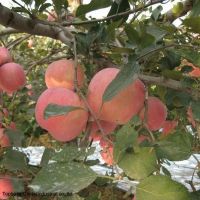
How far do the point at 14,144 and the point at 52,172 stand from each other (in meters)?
0.54

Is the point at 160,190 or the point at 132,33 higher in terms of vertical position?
the point at 132,33

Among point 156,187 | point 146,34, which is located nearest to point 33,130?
point 146,34

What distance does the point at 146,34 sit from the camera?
0.57 m

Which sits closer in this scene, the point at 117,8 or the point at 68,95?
the point at 68,95

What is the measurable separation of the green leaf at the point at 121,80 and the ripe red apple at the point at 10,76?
601 mm

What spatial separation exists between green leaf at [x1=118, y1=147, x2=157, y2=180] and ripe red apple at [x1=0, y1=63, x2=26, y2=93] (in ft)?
2.27

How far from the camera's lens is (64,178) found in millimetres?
448

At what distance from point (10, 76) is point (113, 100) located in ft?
1.81

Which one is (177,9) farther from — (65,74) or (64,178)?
(64,178)

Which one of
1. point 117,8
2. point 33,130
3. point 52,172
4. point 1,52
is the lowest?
point 33,130

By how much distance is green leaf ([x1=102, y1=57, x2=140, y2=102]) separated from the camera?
1.76ft

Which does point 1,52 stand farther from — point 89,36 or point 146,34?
point 146,34

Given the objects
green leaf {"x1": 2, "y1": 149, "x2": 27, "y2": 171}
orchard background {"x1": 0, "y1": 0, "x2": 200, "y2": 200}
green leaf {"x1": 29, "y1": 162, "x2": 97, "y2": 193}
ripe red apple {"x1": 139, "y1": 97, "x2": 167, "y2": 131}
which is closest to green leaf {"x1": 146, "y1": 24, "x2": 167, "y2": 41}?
orchard background {"x1": 0, "y1": 0, "x2": 200, "y2": 200}

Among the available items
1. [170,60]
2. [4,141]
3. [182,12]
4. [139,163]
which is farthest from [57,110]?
[182,12]
